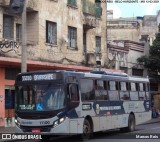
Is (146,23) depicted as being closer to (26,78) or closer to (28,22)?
(28,22)

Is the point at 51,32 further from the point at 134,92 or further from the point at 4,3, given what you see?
the point at 134,92

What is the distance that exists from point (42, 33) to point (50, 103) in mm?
12362

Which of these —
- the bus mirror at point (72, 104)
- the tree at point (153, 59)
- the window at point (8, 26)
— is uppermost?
the window at point (8, 26)

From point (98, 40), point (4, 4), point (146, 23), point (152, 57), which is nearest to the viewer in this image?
point (4, 4)

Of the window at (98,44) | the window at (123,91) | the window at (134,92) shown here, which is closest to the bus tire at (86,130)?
the window at (123,91)

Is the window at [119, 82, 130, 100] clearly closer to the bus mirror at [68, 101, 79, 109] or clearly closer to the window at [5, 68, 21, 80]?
the bus mirror at [68, 101, 79, 109]

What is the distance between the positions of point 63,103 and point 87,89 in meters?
2.06

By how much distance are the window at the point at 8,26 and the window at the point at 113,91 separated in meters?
8.06

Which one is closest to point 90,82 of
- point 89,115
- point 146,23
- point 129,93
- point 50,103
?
point 89,115

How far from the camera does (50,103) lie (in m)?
17.9

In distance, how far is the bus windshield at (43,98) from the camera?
58.6 ft

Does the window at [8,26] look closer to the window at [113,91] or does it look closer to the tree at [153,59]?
the window at [113,91]

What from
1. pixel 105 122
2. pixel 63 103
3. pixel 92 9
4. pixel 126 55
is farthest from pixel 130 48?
pixel 63 103

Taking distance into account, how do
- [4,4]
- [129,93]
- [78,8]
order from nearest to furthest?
[129,93]
[4,4]
[78,8]
